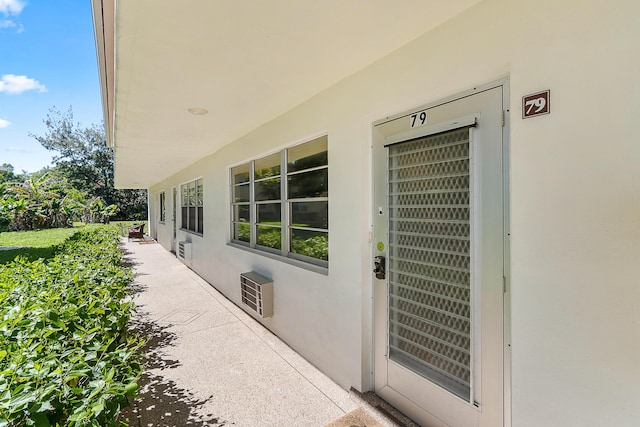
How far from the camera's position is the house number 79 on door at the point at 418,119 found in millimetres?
2178

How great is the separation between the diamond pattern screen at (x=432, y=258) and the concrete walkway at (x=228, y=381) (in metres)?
0.64

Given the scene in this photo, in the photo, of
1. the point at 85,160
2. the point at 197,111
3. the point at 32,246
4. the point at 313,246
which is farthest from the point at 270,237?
the point at 85,160

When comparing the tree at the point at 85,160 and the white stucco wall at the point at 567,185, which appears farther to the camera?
the tree at the point at 85,160

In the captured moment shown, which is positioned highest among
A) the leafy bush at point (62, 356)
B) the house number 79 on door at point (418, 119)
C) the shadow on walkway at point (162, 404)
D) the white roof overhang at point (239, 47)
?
the white roof overhang at point (239, 47)

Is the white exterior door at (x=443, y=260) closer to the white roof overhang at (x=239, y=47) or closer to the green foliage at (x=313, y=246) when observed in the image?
the white roof overhang at (x=239, y=47)

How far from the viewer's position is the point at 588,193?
1389 mm

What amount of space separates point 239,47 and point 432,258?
6.64 ft

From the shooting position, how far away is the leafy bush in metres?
1.04

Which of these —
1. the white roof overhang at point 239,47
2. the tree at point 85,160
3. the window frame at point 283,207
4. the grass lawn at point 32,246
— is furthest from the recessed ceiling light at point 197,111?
the tree at point 85,160

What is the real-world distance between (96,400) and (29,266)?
2.60 meters

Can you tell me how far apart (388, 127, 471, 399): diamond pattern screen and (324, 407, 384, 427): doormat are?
0.48m

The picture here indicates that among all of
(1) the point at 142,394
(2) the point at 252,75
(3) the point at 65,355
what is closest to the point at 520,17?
(2) the point at 252,75

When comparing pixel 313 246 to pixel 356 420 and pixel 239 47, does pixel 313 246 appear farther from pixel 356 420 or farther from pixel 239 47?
pixel 239 47

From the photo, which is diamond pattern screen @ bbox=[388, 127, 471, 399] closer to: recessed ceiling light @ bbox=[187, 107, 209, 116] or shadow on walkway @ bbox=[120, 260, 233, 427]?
shadow on walkway @ bbox=[120, 260, 233, 427]
